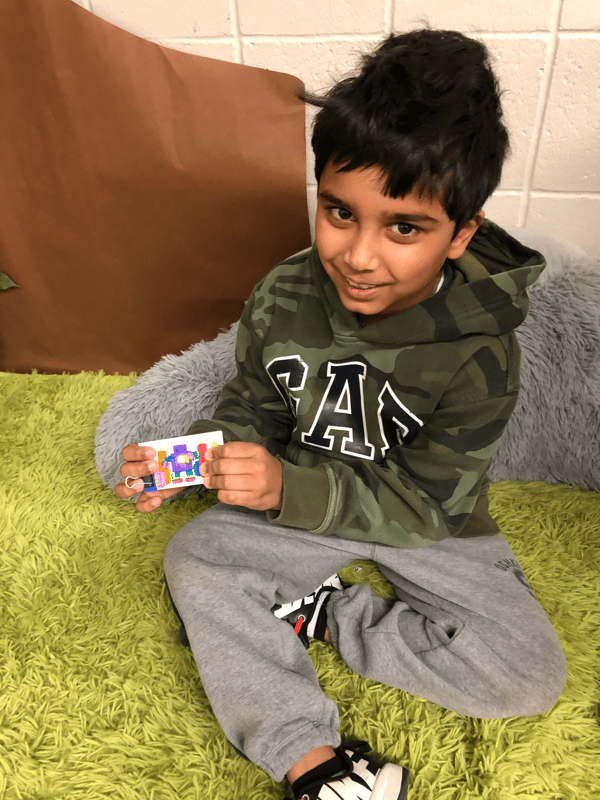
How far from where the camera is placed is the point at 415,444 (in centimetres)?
81

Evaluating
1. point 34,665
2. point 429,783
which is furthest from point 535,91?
point 34,665

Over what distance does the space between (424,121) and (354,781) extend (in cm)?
76

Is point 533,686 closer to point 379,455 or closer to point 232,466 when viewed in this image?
point 379,455

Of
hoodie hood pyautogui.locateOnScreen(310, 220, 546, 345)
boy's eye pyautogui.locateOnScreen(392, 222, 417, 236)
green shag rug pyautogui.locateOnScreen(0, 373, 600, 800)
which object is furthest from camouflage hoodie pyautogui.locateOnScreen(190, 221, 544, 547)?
green shag rug pyautogui.locateOnScreen(0, 373, 600, 800)

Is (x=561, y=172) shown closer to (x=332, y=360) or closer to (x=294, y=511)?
(x=332, y=360)

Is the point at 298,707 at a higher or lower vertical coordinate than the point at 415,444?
lower

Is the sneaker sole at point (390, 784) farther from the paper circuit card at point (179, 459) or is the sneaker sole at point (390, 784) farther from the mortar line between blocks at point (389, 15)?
the mortar line between blocks at point (389, 15)

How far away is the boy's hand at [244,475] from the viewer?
734 mm

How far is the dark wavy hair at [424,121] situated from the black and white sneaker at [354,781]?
67cm

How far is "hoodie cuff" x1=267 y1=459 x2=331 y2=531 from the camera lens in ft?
2.50

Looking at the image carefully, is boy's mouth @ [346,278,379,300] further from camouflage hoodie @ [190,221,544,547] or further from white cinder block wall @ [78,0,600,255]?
white cinder block wall @ [78,0,600,255]

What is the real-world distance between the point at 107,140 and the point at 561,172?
89cm

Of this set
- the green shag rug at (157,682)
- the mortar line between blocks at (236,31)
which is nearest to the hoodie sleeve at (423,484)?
the green shag rug at (157,682)

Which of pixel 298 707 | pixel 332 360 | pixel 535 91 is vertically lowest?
pixel 298 707
